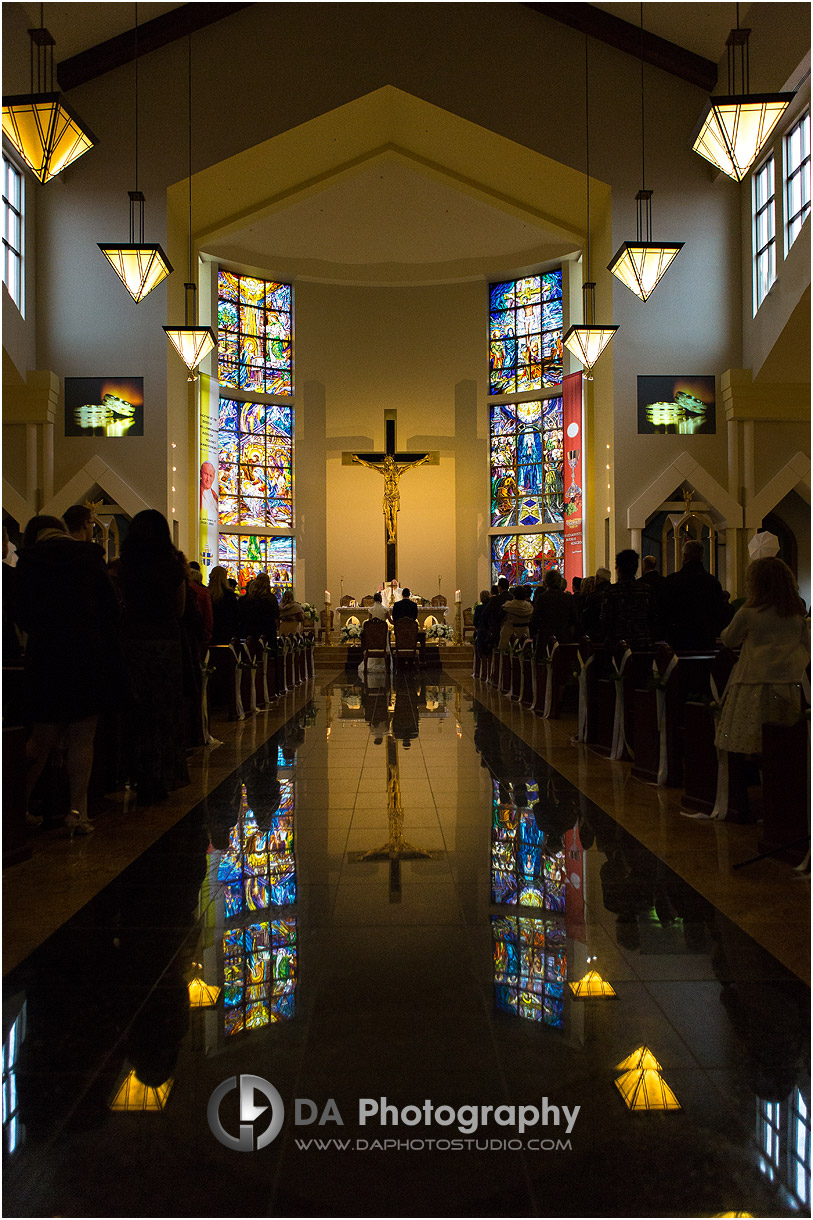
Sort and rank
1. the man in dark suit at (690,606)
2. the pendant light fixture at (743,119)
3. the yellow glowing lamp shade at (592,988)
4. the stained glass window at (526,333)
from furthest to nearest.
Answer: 1. the stained glass window at (526,333)
2. the pendant light fixture at (743,119)
3. the man in dark suit at (690,606)
4. the yellow glowing lamp shade at (592,988)

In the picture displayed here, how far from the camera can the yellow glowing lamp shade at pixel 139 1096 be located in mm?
2102

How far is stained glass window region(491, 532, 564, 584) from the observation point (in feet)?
66.0

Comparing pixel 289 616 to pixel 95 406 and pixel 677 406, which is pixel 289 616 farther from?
pixel 677 406

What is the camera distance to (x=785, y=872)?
3.90m

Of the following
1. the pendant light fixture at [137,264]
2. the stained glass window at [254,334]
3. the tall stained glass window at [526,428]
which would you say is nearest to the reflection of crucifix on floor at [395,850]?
the pendant light fixture at [137,264]

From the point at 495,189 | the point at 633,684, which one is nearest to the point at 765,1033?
the point at 633,684

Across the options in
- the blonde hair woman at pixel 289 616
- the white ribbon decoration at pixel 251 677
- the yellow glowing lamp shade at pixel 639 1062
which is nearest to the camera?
the yellow glowing lamp shade at pixel 639 1062

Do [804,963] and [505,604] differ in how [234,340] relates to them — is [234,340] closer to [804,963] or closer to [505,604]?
[505,604]

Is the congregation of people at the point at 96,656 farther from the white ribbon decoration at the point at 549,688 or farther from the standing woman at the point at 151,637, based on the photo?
the white ribbon decoration at the point at 549,688

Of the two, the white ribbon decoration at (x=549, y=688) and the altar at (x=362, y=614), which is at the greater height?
the altar at (x=362, y=614)

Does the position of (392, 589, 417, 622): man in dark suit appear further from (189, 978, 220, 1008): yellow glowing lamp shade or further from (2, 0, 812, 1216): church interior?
(189, 978, 220, 1008): yellow glowing lamp shade

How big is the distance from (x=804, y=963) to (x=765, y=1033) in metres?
0.54

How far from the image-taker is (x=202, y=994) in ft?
8.83

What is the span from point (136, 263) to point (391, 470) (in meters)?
9.78
